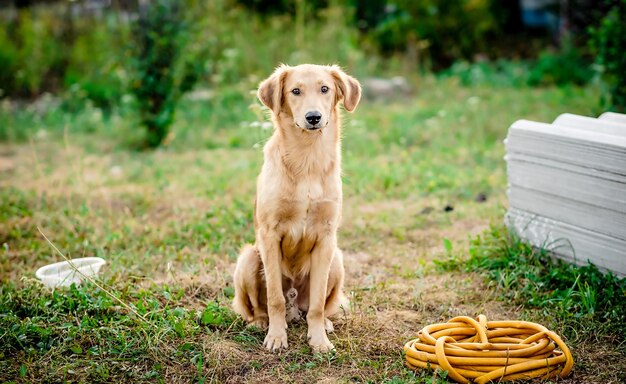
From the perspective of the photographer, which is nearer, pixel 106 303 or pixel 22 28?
pixel 106 303

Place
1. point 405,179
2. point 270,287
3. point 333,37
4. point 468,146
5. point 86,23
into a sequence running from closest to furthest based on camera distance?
1. point 270,287
2. point 405,179
3. point 468,146
4. point 333,37
5. point 86,23

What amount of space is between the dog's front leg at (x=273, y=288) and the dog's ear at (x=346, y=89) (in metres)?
0.91

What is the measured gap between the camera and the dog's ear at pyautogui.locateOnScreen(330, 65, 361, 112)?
12.3ft

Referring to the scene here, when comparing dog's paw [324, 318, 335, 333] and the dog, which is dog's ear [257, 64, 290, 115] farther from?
dog's paw [324, 318, 335, 333]

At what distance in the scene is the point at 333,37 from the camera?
10953 mm

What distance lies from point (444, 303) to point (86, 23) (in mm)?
10262

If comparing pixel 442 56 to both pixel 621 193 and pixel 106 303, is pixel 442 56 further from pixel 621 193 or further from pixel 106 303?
pixel 106 303

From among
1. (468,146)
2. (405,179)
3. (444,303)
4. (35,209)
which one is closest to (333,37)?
(468,146)

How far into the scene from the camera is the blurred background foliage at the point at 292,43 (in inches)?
417

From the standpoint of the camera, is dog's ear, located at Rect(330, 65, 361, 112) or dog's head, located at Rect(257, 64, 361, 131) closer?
dog's head, located at Rect(257, 64, 361, 131)

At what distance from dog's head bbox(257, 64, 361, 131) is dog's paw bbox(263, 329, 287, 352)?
117 centimetres

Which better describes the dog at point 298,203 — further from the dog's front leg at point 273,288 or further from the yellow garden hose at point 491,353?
the yellow garden hose at point 491,353

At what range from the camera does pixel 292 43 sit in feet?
36.1

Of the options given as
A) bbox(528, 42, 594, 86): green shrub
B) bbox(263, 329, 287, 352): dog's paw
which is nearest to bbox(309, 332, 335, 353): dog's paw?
bbox(263, 329, 287, 352): dog's paw
